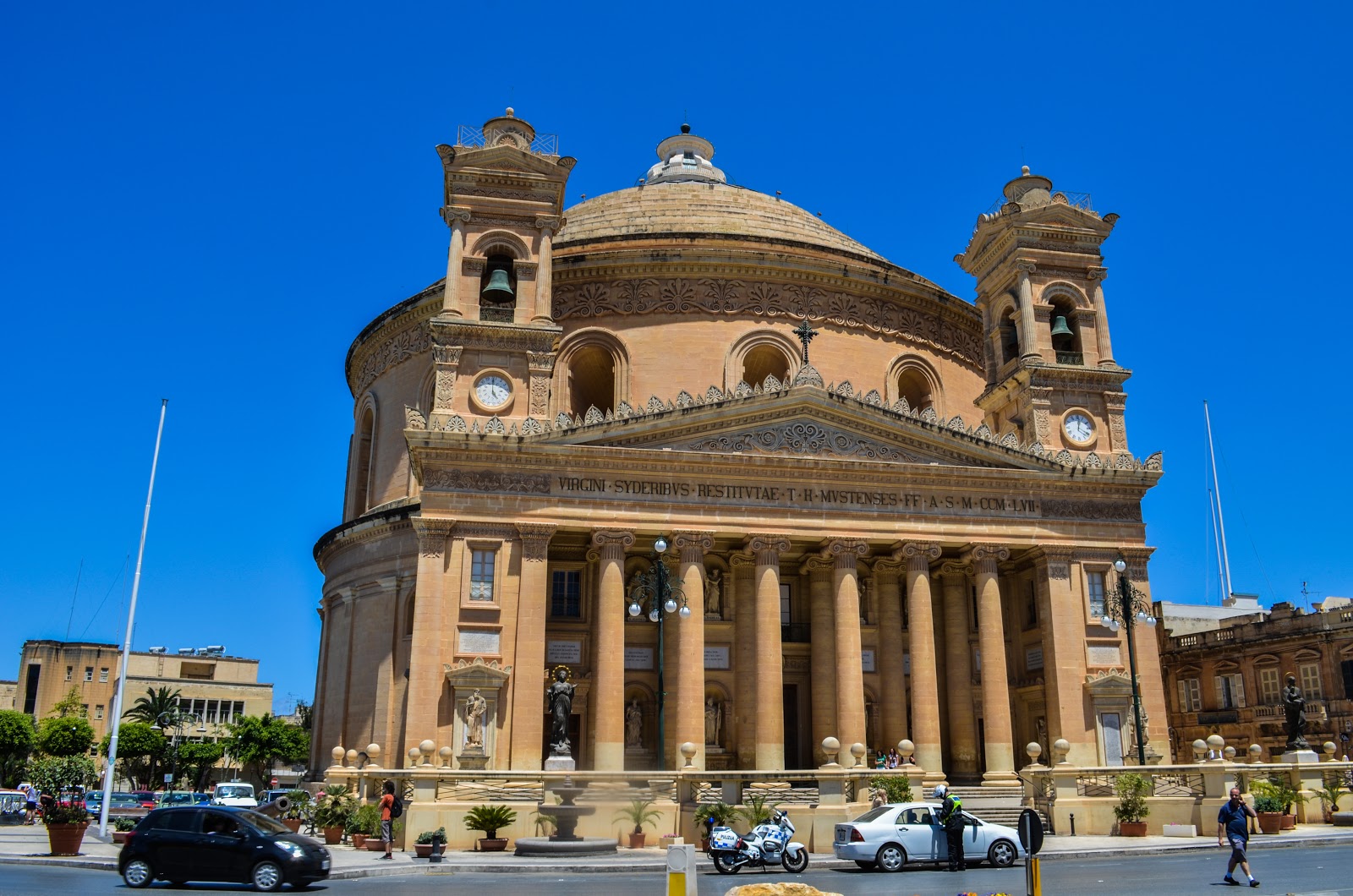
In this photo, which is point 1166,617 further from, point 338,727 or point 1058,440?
point 338,727

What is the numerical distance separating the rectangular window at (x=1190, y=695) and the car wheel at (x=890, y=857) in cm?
4007

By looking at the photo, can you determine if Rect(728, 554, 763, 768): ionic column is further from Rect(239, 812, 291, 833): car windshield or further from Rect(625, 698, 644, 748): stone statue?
Rect(239, 812, 291, 833): car windshield

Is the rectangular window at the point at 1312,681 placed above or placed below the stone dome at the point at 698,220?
below

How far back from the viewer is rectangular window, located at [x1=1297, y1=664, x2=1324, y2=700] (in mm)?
48906

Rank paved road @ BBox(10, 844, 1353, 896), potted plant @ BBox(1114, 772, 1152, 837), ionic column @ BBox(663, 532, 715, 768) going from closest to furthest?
1. paved road @ BBox(10, 844, 1353, 896)
2. potted plant @ BBox(1114, 772, 1152, 837)
3. ionic column @ BBox(663, 532, 715, 768)

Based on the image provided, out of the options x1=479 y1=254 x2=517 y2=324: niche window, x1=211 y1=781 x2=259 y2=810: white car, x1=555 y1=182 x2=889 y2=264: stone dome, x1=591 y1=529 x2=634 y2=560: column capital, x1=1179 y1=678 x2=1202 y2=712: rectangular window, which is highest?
x1=555 y1=182 x2=889 y2=264: stone dome

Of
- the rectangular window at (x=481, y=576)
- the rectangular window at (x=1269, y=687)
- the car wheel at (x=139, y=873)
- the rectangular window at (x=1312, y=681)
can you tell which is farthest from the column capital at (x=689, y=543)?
the rectangular window at (x=1269, y=687)

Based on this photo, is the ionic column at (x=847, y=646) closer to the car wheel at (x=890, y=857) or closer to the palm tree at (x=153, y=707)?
the car wheel at (x=890, y=857)

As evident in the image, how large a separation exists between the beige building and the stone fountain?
70473 mm

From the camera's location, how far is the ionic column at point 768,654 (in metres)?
32.2

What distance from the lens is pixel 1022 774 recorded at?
3033 cm

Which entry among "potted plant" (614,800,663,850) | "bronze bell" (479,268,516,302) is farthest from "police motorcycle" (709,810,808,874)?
"bronze bell" (479,268,516,302)

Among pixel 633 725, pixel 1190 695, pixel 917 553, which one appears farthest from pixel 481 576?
pixel 1190 695

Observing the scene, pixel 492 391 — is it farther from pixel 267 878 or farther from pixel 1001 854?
pixel 1001 854
